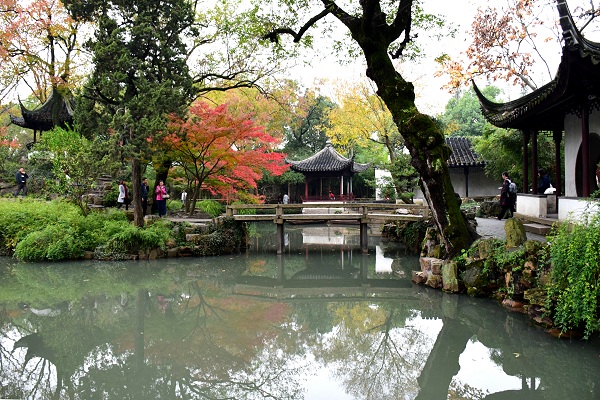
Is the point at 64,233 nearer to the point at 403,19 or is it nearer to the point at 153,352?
the point at 153,352

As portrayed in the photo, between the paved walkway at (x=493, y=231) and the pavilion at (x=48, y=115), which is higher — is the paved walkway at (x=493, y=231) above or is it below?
below

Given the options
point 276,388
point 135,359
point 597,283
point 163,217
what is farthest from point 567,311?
point 163,217

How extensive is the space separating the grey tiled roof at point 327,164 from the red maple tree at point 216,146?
30.0 ft

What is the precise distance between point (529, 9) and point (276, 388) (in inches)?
544

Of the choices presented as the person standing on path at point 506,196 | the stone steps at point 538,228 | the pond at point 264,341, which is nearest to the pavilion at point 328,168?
the person standing on path at point 506,196

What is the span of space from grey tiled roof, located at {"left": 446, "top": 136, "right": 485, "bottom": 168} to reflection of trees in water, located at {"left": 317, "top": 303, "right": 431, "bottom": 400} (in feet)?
44.3

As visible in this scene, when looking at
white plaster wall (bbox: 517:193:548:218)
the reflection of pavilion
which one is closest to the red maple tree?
the reflection of pavilion

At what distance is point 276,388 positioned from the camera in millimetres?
4434

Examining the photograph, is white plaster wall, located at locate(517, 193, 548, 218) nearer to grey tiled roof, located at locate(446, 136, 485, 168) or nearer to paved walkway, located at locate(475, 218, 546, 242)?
paved walkway, located at locate(475, 218, 546, 242)

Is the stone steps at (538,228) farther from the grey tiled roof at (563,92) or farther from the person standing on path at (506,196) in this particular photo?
the grey tiled roof at (563,92)

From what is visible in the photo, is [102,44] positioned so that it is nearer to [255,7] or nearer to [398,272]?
[255,7]

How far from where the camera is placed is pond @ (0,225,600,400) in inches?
175

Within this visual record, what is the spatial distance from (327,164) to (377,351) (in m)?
19.2

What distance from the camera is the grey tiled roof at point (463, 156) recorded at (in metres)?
19.3
